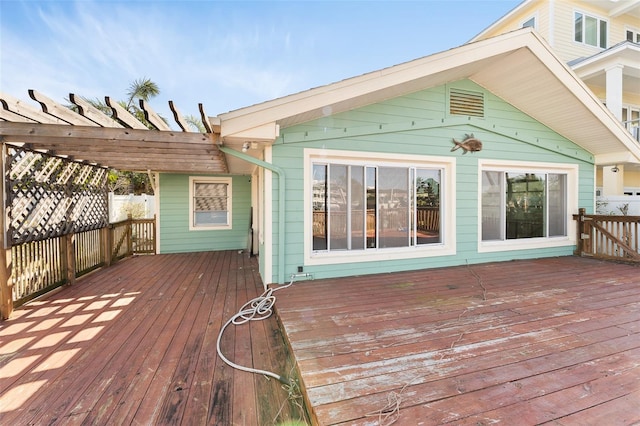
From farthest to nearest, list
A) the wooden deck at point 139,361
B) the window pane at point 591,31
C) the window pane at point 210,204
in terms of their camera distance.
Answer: the window pane at point 591,31, the window pane at point 210,204, the wooden deck at point 139,361

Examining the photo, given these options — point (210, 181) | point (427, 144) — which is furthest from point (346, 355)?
point (210, 181)

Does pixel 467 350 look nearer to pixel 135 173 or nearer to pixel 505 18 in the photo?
pixel 505 18

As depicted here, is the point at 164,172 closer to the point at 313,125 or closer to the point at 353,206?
the point at 313,125

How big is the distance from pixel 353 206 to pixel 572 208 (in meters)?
5.20

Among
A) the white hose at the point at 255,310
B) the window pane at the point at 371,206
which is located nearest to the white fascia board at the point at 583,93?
the window pane at the point at 371,206

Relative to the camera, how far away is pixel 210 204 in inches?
309

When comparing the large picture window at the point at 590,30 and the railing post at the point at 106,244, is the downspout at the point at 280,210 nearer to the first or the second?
the railing post at the point at 106,244

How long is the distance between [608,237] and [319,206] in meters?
5.97

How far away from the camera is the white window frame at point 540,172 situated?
5.09 m

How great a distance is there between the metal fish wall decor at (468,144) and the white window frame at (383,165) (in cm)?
26

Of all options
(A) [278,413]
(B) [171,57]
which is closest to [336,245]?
(A) [278,413]

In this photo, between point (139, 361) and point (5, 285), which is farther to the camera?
point (5, 285)

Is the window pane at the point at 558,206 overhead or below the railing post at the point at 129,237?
overhead

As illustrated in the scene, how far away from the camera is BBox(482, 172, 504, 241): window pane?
203 inches
